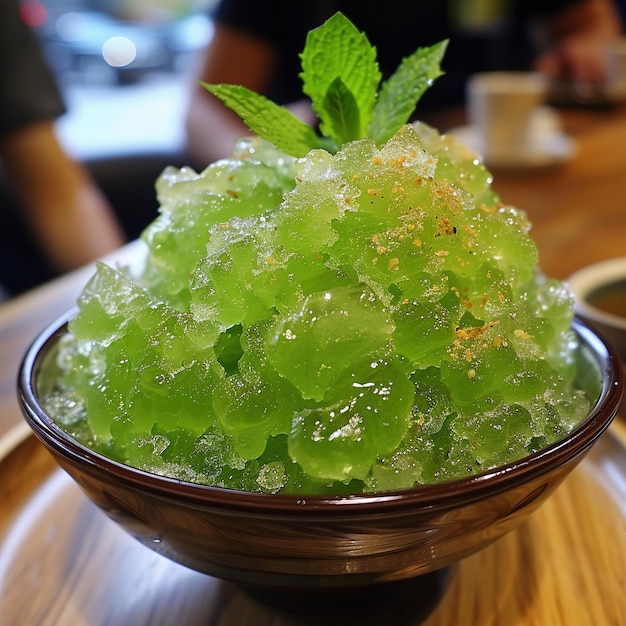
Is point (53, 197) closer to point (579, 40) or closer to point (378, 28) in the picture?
point (378, 28)

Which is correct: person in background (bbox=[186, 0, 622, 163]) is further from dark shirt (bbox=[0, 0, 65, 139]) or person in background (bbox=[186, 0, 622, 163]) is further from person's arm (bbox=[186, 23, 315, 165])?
dark shirt (bbox=[0, 0, 65, 139])

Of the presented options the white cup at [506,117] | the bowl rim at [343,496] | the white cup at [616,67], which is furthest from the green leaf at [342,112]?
the white cup at [616,67]

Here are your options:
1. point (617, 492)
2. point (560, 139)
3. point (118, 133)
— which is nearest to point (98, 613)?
point (617, 492)

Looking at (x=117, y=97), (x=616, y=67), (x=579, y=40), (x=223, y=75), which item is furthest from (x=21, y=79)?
(x=117, y=97)

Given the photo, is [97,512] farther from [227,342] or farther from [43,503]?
[227,342]

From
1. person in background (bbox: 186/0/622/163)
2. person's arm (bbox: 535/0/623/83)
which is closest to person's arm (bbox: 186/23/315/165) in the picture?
person in background (bbox: 186/0/622/163)

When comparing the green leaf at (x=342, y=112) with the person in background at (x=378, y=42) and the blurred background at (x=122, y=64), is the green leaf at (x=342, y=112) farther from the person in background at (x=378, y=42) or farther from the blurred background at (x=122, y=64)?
the blurred background at (x=122, y=64)

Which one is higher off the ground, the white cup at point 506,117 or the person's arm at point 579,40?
the white cup at point 506,117
